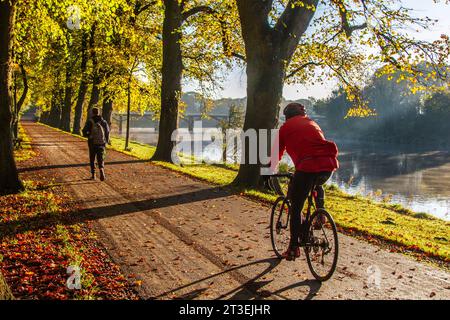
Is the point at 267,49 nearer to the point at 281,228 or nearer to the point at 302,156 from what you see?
the point at 281,228

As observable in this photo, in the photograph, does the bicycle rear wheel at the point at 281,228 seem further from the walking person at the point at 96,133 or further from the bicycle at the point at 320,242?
the walking person at the point at 96,133

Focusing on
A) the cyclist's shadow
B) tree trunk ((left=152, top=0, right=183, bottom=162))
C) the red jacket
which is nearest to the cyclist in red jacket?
the red jacket

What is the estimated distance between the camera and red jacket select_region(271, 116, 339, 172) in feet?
17.0

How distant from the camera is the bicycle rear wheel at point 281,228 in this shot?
6340mm

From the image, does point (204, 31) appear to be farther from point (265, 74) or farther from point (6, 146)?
point (6, 146)

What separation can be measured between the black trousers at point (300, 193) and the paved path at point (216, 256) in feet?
2.04

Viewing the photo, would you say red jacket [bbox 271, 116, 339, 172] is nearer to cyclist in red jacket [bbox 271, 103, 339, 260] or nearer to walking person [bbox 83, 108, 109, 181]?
cyclist in red jacket [bbox 271, 103, 339, 260]

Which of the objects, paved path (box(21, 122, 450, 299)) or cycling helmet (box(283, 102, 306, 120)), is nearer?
paved path (box(21, 122, 450, 299))

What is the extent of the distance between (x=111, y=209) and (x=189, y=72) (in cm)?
1650

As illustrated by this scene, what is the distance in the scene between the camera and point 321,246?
5.34 metres

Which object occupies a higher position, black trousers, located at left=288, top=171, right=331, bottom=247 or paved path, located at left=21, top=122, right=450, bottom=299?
black trousers, located at left=288, top=171, right=331, bottom=247


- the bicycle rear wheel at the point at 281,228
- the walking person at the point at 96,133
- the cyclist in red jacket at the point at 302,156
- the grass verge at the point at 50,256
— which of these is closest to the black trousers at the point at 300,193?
the cyclist in red jacket at the point at 302,156

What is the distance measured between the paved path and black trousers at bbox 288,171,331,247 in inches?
24.5

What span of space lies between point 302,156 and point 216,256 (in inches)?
86.4
